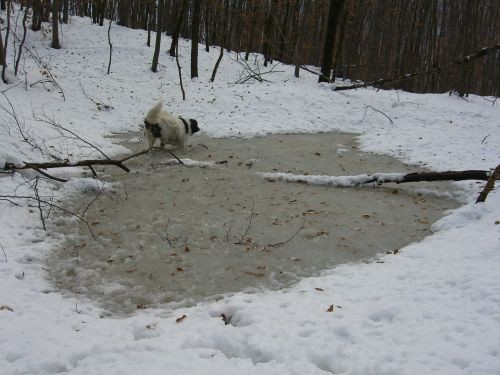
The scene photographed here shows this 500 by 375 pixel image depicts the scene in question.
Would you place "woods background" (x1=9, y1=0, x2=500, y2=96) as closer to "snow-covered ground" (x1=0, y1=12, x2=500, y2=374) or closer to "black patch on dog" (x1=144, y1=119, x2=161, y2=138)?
"black patch on dog" (x1=144, y1=119, x2=161, y2=138)

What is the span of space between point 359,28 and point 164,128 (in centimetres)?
1789

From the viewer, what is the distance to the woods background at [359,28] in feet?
66.3

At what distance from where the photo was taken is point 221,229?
21.5 feet

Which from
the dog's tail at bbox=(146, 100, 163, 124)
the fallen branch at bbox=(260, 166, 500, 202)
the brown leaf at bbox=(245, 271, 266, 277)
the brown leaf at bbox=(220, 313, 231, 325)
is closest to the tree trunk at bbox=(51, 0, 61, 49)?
the dog's tail at bbox=(146, 100, 163, 124)

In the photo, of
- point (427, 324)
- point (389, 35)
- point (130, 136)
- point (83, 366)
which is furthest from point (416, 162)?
point (389, 35)

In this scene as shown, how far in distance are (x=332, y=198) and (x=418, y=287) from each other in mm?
3690

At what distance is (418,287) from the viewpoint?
14.5ft

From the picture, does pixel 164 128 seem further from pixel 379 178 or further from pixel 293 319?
pixel 293 319

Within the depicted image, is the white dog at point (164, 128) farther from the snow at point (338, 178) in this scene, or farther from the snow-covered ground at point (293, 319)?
the snow at point (338, 178)

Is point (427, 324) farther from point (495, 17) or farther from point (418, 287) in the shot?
point (495, 17)

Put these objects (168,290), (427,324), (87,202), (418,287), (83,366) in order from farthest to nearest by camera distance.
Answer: (87,202)
(168,290)
(418,287)
(427,324)
(83,366)

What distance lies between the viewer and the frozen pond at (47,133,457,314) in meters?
5.06

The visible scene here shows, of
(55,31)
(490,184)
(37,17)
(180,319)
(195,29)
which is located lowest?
(180,319)

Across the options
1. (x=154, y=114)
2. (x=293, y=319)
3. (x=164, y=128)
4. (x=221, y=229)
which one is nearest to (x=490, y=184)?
(x=221, y=229)
